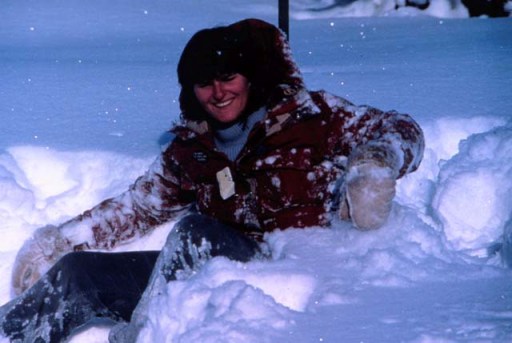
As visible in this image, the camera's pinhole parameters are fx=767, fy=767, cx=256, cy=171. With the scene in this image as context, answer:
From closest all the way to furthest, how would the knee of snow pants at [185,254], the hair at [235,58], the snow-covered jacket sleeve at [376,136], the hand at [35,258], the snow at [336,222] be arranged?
1. the snow at [336,222]
2. the knee of snow pants at [185,254]
3. the snow-covered jacket sleeve at [376,136]
4. the hair at [235,58]
5. the hand at [35,258]

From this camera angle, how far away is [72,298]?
2320 millimetres

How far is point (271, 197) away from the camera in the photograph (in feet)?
7.99

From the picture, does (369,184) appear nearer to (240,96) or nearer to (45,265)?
Answer: (240,96)

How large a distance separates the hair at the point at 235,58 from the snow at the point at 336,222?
1.57ft

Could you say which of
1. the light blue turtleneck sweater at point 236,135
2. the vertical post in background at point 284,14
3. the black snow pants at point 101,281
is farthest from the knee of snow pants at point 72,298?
the vertical post in background at point 284,14

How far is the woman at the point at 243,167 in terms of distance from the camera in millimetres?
2281

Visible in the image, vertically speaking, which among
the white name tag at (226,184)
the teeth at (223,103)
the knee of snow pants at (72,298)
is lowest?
the knee of snow pants at (72,298)

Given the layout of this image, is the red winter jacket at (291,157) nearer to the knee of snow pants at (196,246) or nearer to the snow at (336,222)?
the snow at (336,222)

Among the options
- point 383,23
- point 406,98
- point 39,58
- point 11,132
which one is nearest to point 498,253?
point 406,98

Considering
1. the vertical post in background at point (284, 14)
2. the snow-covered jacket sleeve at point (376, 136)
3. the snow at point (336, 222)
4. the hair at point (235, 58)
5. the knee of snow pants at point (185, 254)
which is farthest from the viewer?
the vertical post in background at point (284, 14)

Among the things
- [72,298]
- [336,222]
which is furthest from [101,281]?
[336,222]

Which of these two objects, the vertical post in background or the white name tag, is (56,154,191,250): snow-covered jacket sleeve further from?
the vertical post in background

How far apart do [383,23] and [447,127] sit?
4551 mm

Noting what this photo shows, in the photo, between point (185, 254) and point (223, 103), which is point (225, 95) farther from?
point (185, 254)
